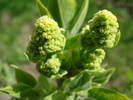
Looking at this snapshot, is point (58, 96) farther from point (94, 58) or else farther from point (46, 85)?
point (94, 58)

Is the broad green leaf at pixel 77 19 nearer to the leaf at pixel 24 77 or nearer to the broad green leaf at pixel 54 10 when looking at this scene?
the broad green leaf at pixel 54 10

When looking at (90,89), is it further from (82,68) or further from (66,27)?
(66,27)

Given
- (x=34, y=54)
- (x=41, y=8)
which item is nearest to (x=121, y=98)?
(x=34, y=54)

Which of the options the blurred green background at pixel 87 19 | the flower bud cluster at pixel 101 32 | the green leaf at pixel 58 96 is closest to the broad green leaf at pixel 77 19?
the flower bud cluster at pixel 101 32

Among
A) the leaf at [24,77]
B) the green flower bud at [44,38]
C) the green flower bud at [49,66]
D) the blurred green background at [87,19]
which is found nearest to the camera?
the green flower bud at [44,38]

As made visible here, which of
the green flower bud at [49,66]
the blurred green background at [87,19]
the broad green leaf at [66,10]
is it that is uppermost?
the blurred green background at [87,19]

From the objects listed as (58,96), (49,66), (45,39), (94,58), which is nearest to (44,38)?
(45,39)

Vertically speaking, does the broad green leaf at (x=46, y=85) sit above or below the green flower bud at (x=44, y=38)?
above
